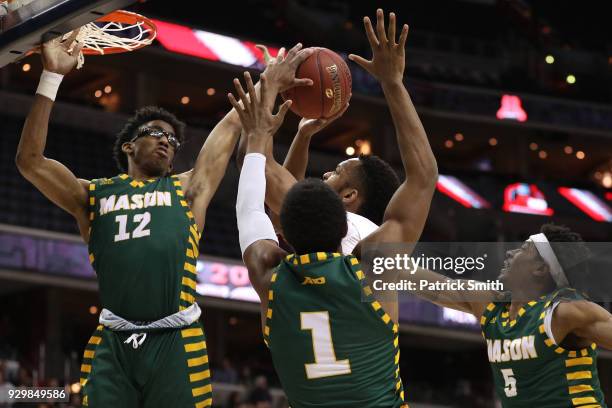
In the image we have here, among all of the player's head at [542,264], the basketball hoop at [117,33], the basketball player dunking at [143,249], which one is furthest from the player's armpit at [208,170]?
the player's head at [542,264]

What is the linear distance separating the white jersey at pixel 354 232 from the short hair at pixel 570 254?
1.63 m

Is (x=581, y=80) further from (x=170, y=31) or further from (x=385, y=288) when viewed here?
(x=385, y=288)

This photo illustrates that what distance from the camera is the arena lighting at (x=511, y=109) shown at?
2894cm

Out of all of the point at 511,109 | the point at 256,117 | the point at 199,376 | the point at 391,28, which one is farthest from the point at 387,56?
the point at 511,109

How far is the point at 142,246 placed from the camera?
4.68 meters

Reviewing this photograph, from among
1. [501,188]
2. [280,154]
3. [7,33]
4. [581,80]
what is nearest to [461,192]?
[501,188]

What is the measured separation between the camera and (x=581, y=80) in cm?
3169

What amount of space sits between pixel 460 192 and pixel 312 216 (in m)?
23.8

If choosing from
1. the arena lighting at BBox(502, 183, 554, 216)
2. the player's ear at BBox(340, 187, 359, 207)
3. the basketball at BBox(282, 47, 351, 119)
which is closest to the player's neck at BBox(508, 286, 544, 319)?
the player's ear at BBox(340, 187, 359, 207)

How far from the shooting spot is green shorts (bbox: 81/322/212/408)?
4.50 m

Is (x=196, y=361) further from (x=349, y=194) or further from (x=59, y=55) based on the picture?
(x=59, y=55)

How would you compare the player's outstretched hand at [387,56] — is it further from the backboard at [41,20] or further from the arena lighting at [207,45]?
the arena lighting at [207,45]

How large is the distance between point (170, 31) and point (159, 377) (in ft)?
66.4

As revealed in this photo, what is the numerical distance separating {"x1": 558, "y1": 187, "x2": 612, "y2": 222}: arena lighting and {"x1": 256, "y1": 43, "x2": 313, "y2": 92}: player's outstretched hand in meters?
24.7
